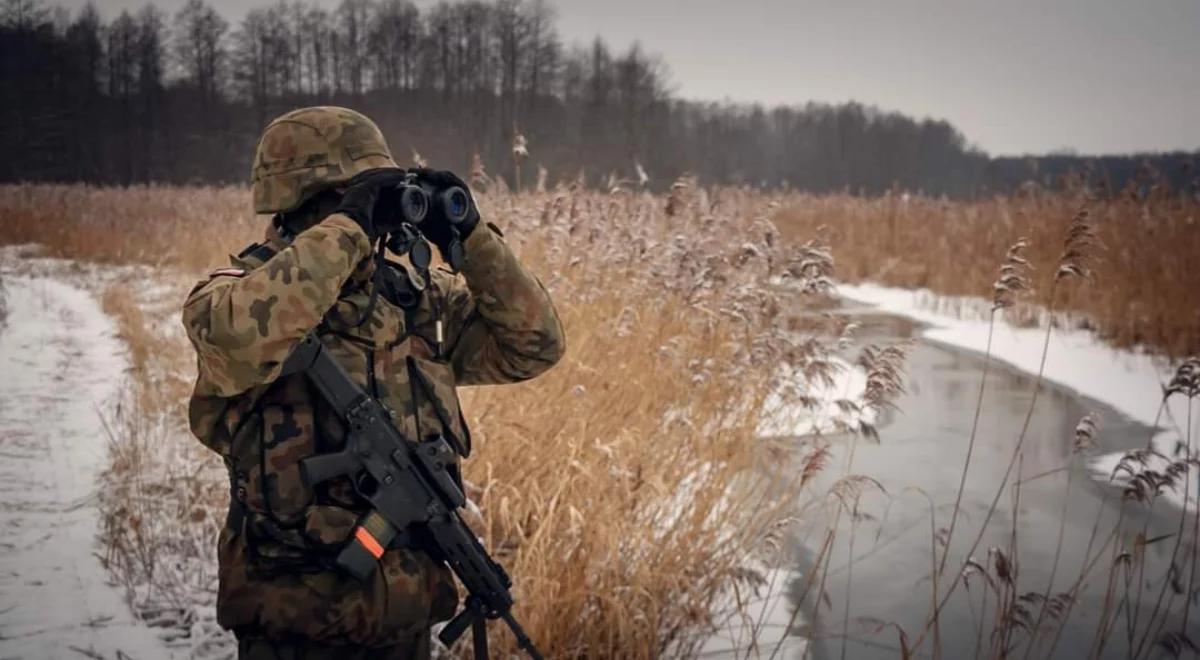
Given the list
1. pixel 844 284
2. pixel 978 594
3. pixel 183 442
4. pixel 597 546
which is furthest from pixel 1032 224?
pixel 183 442

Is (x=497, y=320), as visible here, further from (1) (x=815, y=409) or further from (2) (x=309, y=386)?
(1) (x=815, y=409)

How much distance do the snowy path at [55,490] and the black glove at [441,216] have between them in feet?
6.39

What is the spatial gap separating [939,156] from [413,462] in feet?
200

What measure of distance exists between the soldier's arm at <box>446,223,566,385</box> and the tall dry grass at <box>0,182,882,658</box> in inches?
34.2

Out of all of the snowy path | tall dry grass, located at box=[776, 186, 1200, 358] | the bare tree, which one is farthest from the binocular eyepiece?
the bare tree

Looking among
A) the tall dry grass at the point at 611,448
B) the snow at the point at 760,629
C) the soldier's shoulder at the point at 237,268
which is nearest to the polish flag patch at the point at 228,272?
the soldier's shoulder at the point at 237,268

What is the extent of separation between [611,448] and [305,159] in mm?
1855

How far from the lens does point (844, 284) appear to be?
496 inches

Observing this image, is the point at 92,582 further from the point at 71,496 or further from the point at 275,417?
the point at 275,417

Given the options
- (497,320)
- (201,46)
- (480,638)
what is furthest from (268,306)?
(201,46)

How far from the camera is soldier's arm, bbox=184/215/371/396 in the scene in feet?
4.54

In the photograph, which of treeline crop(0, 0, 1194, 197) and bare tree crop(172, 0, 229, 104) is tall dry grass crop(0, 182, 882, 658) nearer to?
treeline crop(0, 0, 1194, 197)

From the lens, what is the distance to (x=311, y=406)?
160 centimetres

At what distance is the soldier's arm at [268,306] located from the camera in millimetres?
1384
